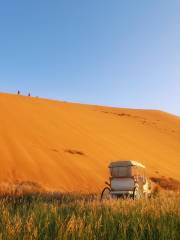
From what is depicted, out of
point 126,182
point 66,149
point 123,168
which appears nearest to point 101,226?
point 126,182

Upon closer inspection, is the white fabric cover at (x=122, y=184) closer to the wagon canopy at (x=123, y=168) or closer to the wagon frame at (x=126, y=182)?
the wagon frame at (x=126, y=182)

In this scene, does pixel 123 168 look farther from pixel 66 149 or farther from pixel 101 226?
pixel 101 226

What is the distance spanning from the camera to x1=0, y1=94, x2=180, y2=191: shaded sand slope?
22698mm

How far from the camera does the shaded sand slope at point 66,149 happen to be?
22698 millimetres

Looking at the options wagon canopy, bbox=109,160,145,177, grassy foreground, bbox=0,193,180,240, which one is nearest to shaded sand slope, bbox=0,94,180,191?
wagon canopy, bbox=109,160,145,177

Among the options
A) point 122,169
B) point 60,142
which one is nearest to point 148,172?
point 60,142

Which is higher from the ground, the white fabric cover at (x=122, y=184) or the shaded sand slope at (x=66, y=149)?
the shaded sand slope at (x=66, y=149)

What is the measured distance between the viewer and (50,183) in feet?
71.5

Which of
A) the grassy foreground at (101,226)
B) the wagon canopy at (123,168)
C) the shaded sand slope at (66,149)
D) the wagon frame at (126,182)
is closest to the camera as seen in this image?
the grassy foreground at (101,226)

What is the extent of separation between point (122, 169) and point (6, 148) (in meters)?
8.15

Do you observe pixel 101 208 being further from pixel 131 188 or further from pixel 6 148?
pixel 6 148

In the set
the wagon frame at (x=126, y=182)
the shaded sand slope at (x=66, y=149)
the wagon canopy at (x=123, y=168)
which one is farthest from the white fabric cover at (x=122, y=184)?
the shaded sand slope at (x=66, y=149)

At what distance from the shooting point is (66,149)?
27.8 m

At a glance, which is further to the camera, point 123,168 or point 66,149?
point 66,149
